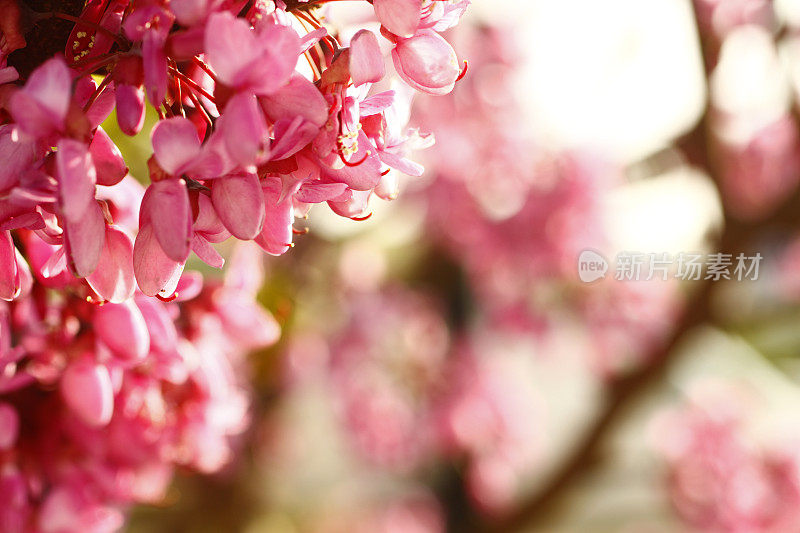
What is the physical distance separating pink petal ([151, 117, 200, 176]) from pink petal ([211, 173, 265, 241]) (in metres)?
0.02

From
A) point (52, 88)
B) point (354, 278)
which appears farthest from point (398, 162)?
point (354, 278)

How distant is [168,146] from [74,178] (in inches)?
1.3

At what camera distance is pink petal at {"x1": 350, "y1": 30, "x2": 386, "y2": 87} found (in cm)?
26

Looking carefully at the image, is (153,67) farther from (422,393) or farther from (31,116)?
(422,393)

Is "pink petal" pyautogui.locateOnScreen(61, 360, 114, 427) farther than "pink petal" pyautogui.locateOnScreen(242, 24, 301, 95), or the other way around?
"pink petal" pyautogui.locateOnScreen(61, 360, 114, 427)

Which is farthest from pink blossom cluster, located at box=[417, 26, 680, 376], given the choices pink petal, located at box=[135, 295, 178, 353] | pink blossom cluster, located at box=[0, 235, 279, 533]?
pink petal, located at box=[135, 295, 178, 353]

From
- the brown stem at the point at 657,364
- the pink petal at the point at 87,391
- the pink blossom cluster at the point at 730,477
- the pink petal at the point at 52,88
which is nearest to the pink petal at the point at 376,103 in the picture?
the pink petal at the point at 52,88

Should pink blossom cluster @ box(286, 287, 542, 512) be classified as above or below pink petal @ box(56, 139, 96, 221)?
below

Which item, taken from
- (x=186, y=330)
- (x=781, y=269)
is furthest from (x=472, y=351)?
(x=186, y=330)

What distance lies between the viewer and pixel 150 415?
0.43 m

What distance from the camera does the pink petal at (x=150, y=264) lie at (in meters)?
0.27

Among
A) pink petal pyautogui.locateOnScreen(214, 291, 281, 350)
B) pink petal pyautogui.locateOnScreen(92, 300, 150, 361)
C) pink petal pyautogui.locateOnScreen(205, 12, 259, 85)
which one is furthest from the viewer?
pink petal pyautogui.locateOnScreen(214, 291, 281, 350)

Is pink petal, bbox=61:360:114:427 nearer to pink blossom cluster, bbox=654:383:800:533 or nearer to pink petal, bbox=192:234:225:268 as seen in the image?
pink petal, bbox=192:234:225:268

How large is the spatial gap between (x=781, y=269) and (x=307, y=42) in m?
1.55
